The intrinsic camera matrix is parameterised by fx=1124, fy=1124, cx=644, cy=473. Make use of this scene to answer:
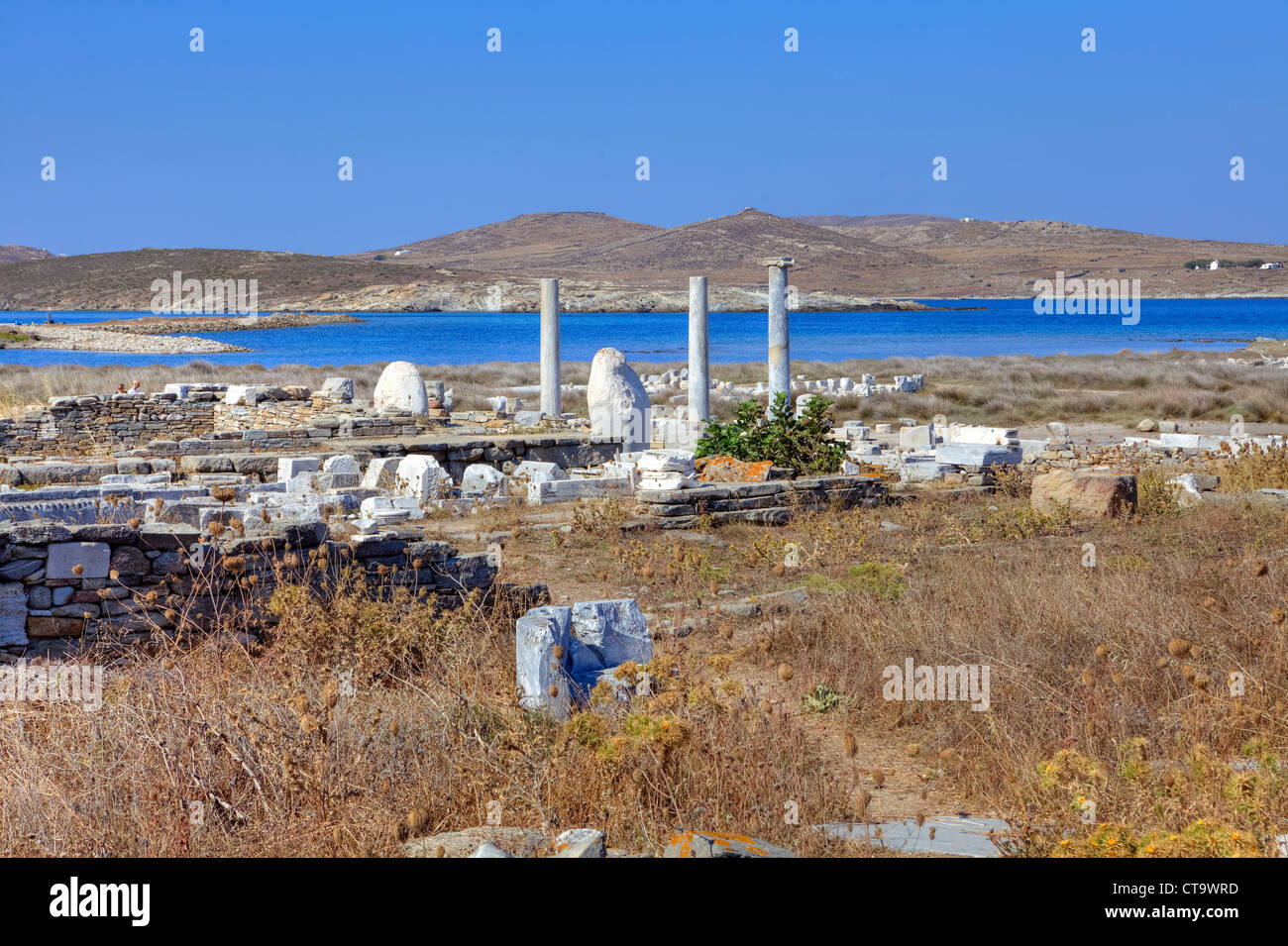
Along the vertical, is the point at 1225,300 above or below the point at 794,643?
above

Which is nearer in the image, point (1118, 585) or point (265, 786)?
point (265, 786)

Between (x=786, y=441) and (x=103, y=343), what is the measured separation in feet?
170

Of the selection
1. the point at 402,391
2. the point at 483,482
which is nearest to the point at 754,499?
the point at 483,482

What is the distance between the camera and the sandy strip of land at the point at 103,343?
53.9 meters

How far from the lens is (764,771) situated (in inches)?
176

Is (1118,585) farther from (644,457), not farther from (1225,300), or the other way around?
(1225,300)

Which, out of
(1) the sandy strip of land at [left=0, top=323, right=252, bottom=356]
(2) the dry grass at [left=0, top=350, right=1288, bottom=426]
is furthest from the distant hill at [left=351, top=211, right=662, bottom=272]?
(2) the dry grass at [left=0, top=350, right=1288, bottom=426]

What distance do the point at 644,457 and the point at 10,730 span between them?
878 cm

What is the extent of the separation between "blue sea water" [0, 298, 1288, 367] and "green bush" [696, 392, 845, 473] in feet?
110

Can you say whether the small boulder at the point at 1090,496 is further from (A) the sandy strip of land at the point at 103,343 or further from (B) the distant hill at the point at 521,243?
(B) the distant hill at the point at 521,243

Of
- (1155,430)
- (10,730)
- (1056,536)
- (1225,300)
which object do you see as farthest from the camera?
(1225,300)
